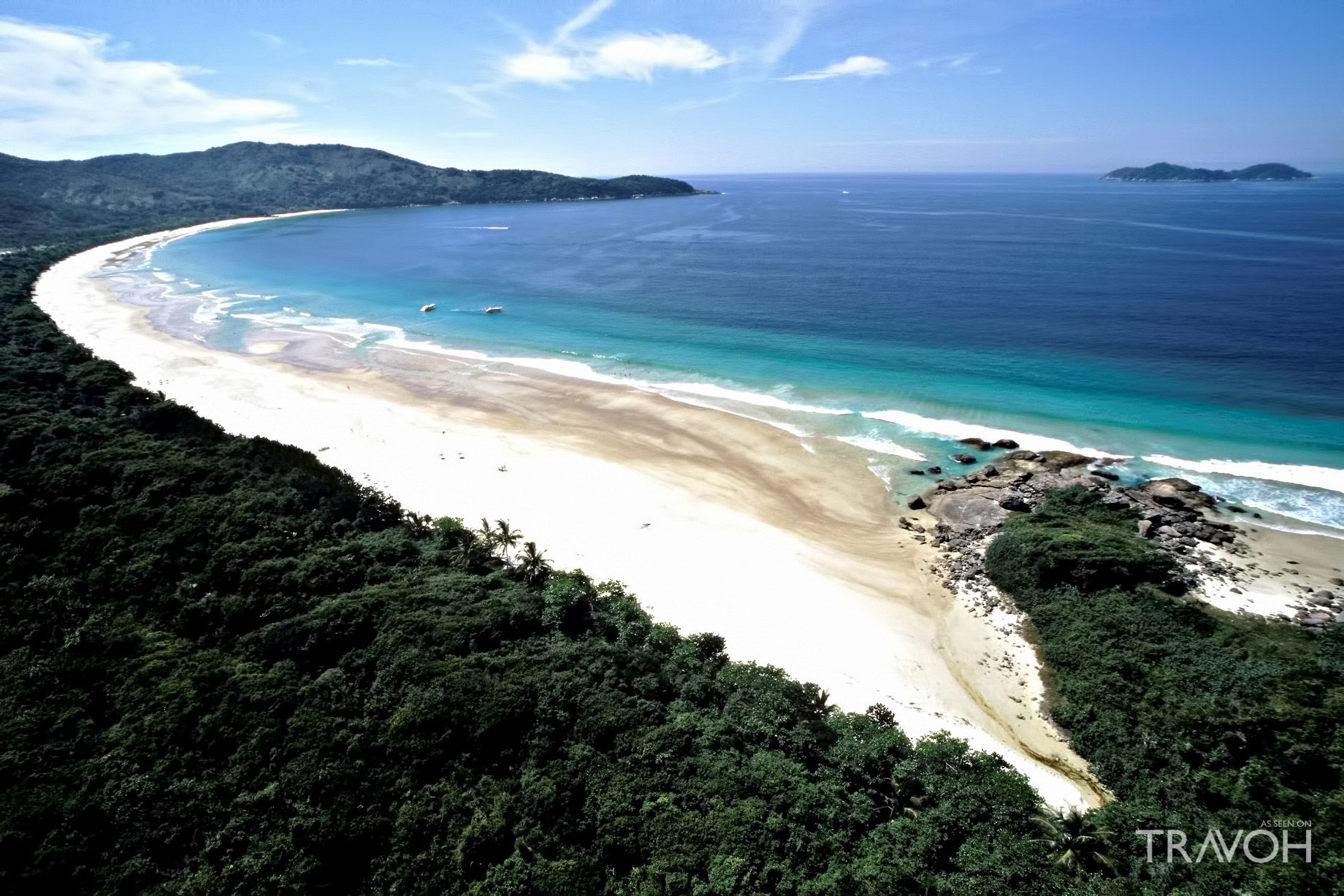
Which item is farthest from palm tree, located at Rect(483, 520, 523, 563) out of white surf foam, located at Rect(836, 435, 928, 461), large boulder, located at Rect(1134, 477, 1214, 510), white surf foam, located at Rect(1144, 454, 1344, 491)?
white surf foam, located at Rect(1144, 454, 1344, 491)

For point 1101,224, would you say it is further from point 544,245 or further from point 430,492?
point 430,492

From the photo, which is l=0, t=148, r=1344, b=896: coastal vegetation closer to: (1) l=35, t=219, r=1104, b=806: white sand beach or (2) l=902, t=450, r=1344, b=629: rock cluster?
(2) l=902, t=450, r=1344, b=629: rock cluster

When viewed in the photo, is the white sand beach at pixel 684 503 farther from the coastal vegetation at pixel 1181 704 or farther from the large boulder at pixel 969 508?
the large boulder at pixel 969 508

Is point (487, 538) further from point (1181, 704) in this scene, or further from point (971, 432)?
point (971, 432)

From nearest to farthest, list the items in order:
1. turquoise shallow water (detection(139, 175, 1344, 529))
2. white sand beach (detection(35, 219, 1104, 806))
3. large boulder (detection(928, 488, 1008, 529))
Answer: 1. white sand beach (detection(35, 219, 1104, 806))
2. large boulder (detection(928, 488, 1008, 529))
3. turquoise shallow water (detection(139, 175, 1344, 529))

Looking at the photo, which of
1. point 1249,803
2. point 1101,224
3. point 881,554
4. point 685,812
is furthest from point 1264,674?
point 1101,224

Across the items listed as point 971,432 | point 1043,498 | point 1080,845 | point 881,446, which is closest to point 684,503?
point 881,446
